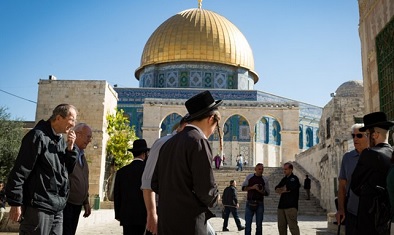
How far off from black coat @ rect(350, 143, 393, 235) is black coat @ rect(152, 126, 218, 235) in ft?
4.59

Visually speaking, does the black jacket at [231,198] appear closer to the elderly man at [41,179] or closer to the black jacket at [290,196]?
the black jacket at [290,196]

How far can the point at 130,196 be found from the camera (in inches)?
144

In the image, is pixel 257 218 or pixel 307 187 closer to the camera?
pixel 257 218

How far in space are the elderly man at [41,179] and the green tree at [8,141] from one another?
→ 10001 mm

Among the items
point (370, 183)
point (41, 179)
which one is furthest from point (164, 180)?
point (370, 183)

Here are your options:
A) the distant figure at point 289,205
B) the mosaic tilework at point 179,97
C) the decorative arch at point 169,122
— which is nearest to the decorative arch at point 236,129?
the mosaic tilework at point 179,97

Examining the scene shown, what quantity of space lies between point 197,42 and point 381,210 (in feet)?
90.8

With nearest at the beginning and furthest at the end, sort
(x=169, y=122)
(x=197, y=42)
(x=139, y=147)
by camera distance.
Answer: (x=139, y=147)
(x=169, y=122)
(x=197, y=42)

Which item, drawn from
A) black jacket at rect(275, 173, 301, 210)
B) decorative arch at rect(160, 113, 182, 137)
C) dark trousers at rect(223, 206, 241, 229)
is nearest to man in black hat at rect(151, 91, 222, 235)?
black jacket at rect(275, 173, 301, 210)

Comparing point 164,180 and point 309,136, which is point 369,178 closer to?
point 164,180

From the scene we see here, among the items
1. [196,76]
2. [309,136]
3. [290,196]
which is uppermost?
[196,76]

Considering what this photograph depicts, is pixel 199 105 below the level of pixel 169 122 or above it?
below

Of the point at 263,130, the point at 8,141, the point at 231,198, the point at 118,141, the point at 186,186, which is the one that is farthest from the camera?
the point at 263,130

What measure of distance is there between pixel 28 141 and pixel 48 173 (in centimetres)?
28
